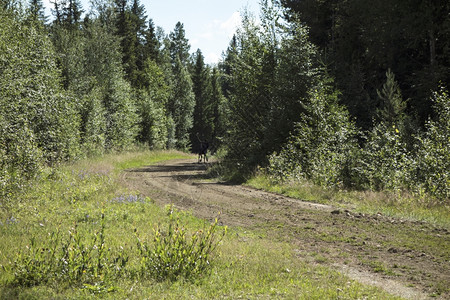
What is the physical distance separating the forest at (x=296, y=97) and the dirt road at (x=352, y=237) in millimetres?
3492

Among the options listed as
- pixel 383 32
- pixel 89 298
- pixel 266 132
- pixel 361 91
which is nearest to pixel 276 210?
pixel 89 298

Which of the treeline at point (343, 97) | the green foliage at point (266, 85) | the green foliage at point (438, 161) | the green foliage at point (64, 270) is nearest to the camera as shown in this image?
the green foliage at point (64, 270)

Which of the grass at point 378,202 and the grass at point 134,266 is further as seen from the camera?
the grass at point 378,202

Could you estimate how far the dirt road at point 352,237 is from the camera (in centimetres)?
593

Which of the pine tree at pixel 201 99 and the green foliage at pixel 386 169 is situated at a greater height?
the pine tree at pixel 201 99

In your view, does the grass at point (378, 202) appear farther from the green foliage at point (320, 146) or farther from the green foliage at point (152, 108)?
the green foliage at point (152, 108)

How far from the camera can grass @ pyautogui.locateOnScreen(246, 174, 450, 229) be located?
10.3m

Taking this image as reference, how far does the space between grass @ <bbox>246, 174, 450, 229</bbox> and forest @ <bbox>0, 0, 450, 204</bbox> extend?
23.6 inches

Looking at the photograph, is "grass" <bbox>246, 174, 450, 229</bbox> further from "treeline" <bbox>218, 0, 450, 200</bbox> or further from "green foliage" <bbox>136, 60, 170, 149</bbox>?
"green foliage" <bbox>136, 60, 170, 149</bbox>

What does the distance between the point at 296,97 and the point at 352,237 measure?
13.4 metres

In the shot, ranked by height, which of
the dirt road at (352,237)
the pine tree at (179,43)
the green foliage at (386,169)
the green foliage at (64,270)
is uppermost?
the pine tree at (179,43)

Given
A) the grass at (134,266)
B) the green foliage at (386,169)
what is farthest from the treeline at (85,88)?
the green foliage at (386,169)

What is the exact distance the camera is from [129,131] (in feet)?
126

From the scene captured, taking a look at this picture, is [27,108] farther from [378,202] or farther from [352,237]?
[378,202]
